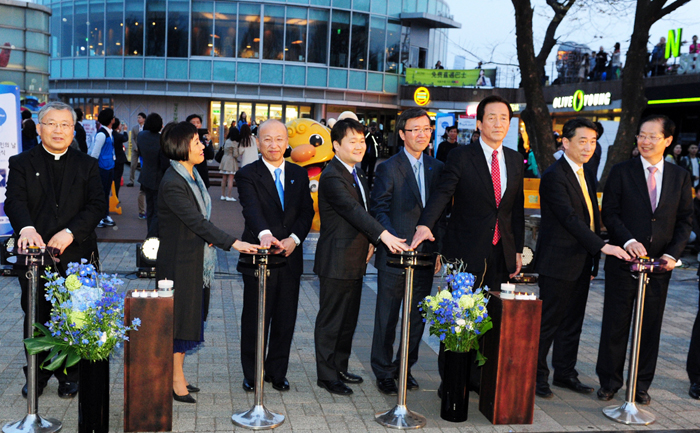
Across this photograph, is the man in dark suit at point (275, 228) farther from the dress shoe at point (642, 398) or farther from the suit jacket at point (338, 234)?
the dress shoe at point (642, 398)

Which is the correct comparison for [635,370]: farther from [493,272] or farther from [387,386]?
[387,386]

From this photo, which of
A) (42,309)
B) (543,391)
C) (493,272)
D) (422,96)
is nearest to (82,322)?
(42,309)

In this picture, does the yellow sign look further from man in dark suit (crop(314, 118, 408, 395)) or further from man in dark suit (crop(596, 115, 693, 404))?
man in dark suit (crop(314, 118, 408, 395))

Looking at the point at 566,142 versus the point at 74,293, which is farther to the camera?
the point at 566,142

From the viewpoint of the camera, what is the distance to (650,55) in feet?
82.9

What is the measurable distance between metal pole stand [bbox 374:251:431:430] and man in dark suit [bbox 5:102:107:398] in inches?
80.3

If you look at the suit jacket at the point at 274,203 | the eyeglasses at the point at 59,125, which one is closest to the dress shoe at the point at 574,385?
the suit jacket at the point at 274,203

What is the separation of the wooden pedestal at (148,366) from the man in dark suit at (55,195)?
750 mm

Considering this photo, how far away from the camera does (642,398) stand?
4.89m

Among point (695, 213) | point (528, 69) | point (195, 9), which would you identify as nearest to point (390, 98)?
point (195, 9)

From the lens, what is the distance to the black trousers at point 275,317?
4.72 metres

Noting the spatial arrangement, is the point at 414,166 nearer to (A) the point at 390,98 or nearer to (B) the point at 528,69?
(B) the point at 528,69

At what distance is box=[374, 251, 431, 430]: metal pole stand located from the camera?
163 inches

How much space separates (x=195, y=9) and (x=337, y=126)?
27158 mm
